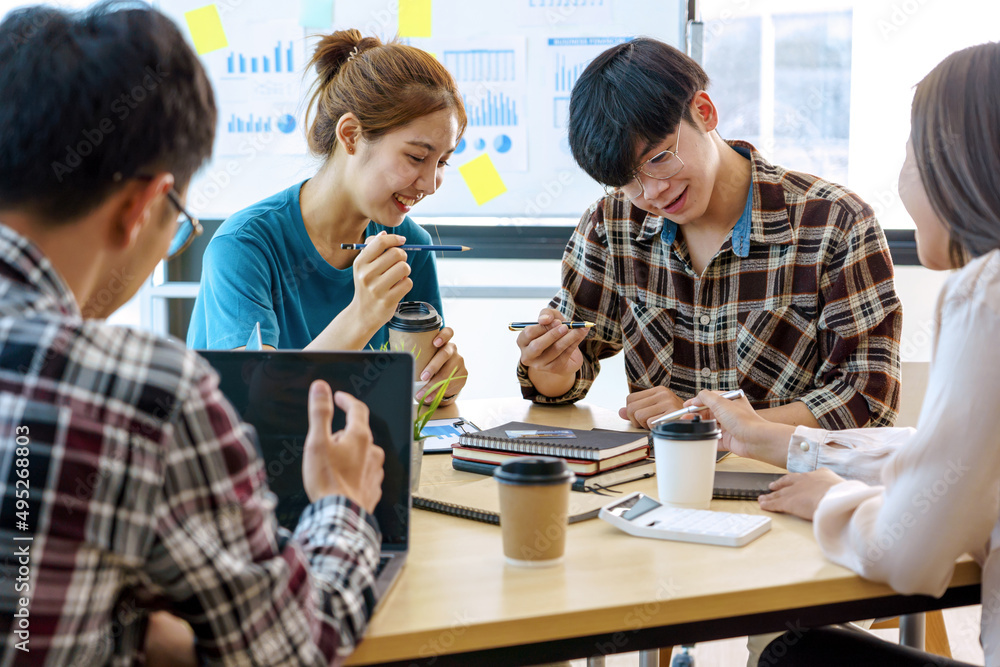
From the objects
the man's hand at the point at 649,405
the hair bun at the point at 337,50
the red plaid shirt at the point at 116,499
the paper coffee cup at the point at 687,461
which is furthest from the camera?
the hair bun at the point at 337,50

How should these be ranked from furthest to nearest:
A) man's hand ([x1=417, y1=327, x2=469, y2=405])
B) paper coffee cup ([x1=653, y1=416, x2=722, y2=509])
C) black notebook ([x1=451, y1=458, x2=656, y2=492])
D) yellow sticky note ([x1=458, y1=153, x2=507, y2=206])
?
yellow sticky note ([x1=458, y1=153, x2=507, y2=206]), man's hand ([x1=417, y1=327, x2=469, y2=405]), black notebook ([x1=451, y1=458, x2=656, y2=492]), paper coffee cup ([x1=653, y1=416, x2=722, y2=509])

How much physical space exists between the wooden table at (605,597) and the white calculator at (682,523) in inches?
0.4

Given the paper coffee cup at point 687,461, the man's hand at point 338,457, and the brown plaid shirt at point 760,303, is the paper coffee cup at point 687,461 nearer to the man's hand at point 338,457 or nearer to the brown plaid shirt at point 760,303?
the man's hand at point 338,457

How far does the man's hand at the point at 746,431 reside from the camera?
121 centimetres

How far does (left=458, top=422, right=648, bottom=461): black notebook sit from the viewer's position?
3.78ft

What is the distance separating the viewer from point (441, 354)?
5.08ft

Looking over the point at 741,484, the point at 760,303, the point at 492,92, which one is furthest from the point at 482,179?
the point at 741,484

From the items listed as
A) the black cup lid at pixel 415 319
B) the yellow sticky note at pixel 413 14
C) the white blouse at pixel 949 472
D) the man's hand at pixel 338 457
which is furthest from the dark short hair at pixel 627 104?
the yellow sticky note at pixel 413 14

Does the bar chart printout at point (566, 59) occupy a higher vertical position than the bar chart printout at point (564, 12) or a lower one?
lower

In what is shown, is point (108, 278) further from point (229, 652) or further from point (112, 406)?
point (229, 652)

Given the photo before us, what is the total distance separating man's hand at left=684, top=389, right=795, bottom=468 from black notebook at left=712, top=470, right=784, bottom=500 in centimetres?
6

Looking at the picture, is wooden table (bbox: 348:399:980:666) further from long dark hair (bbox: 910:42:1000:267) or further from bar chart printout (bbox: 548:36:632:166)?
bar chart printout (bbox: 548:36:632:166)

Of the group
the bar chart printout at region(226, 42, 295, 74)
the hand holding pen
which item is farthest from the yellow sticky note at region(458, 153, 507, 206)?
the hand holding pen

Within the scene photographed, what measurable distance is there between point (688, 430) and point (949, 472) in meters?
0.29
